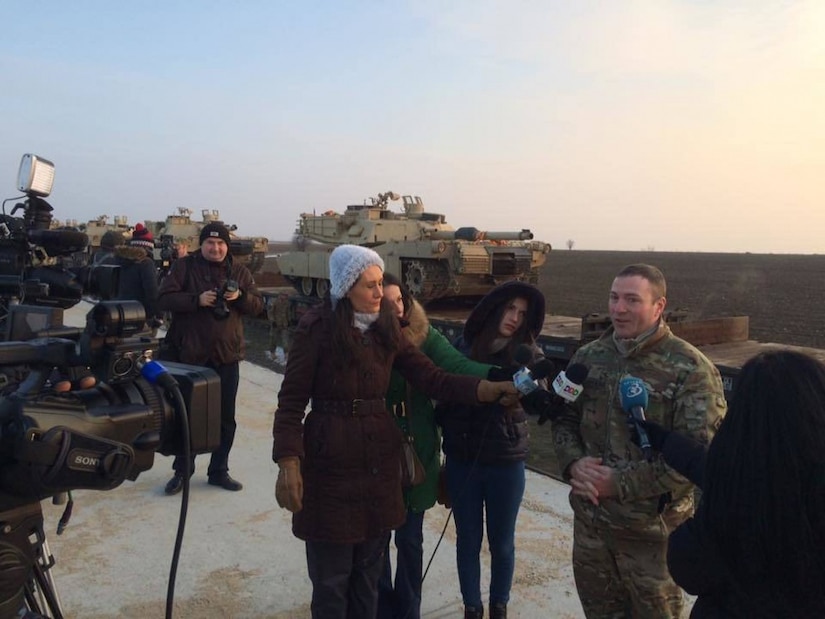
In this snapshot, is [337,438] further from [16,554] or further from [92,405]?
[16,554]

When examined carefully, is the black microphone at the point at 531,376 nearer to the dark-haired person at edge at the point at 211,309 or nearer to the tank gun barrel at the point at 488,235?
the dark-haired person at edge at the point at 211,309

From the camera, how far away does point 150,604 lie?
133 inches

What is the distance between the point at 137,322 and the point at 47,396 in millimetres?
292

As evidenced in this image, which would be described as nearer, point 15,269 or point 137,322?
point 137,322

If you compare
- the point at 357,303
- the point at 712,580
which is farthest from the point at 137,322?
the point at 712,580

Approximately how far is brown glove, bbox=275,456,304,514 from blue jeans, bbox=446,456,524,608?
945 mm

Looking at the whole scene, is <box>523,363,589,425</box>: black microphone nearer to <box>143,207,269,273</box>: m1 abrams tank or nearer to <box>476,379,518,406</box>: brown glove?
<box>476,379,518,406</box>: brown glove

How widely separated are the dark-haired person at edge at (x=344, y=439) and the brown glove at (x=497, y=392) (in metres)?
0.39

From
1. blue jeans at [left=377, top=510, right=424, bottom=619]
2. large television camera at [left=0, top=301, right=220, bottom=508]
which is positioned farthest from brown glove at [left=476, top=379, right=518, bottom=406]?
large television camera at [left=0, top=301, right=220, bottom=508]

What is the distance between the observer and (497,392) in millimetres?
2842

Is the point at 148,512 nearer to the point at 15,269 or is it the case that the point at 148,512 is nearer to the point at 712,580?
the point at 15,269

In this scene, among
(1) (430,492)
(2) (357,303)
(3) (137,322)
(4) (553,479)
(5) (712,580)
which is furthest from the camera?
(4) (553,479)

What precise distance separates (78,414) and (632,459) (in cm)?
180

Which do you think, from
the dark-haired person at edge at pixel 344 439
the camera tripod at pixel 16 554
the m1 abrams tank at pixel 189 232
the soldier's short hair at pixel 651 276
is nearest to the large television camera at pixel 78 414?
the camera tripod at pixel 16 554
